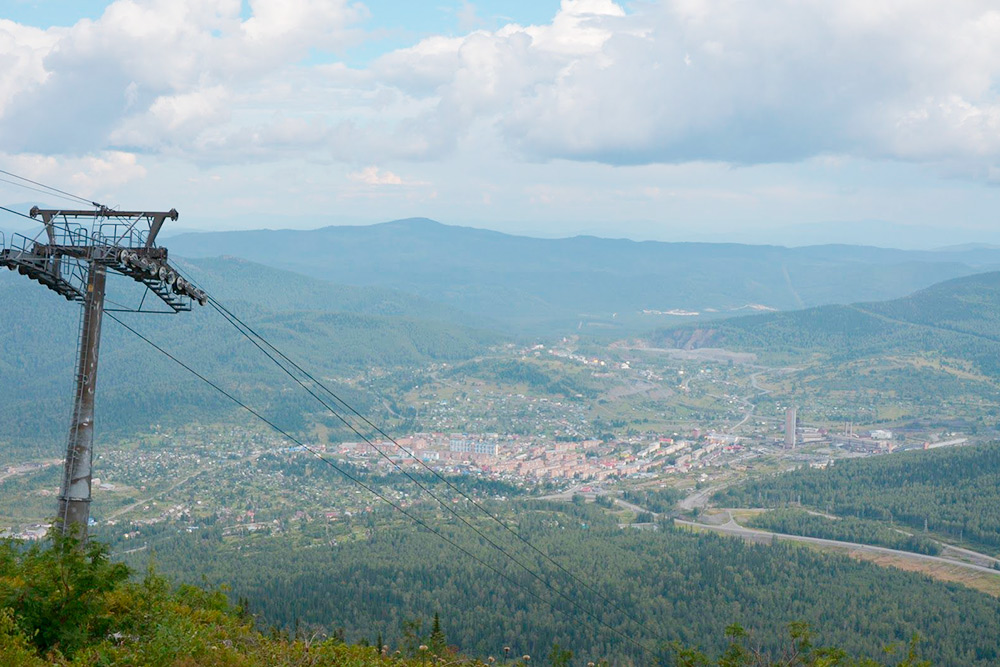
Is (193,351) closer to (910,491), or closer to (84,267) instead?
(910,491)

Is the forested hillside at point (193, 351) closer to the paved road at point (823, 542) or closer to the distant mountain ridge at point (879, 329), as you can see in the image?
the distant mountain ridge at point (879, 329)

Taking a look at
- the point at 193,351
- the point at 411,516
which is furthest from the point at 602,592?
the point at 193,351

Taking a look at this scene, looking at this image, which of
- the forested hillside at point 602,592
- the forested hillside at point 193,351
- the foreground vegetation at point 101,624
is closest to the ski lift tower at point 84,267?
the foreground vegetation at point 101,624

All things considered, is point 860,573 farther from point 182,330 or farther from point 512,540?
point 182,330

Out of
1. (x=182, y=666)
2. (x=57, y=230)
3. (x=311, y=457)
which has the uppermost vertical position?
(x=57, y=230)

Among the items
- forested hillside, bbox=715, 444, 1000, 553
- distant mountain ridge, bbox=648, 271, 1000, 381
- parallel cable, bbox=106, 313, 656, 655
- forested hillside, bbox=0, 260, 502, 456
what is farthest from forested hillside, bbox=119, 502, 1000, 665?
distant mountain ridge, bbox=648, 271, 1000, 381

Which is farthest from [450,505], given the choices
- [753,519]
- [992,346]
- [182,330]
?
[992,346]
